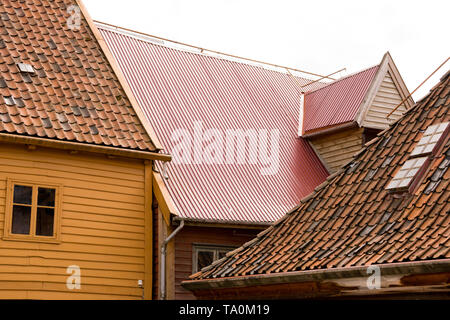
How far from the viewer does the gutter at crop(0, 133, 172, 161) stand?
12.7 meters

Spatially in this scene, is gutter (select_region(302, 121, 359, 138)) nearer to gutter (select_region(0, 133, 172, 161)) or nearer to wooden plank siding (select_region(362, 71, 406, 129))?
wooden plank siding (select_region(362, 71, 406, 129))

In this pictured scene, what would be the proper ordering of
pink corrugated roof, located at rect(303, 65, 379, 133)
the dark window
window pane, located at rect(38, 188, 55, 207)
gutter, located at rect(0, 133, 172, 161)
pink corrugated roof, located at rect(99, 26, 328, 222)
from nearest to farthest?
1. gutter, located at rect(0, 133, 172, 161)
2. the dark window
3. window pane, located at rect(38, 188, 55, 207)
4. pink corrugated roof, located at rect(99, 26, 328, 222)
5. pink corrugated roof, located at rect(303, 65, 379, 133)

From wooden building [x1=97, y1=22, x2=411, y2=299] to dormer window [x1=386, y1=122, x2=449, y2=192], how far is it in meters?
5.25

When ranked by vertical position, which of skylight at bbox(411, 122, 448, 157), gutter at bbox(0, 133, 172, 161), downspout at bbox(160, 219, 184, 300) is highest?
gutter at bbox(0, 133, 172, 161)

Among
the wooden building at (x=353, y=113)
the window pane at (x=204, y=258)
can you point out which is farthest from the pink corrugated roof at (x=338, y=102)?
the window pane at (x=204, y=258)

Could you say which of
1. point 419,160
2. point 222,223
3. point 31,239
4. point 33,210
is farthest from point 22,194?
point 419,160

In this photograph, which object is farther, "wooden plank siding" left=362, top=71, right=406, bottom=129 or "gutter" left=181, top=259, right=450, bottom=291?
"wooden plank siding" left=362, top=71, right=406, bottom=129

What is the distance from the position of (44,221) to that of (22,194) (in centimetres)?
68

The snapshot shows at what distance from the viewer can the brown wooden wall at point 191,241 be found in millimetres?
15570

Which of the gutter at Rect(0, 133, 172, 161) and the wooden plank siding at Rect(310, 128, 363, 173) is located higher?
the wooden plank siding at Rect(310, 128, 363, 173)

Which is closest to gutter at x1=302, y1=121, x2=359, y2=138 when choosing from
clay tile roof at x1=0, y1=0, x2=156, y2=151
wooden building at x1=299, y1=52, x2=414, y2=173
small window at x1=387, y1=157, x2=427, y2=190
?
wooden building at x1=299, y1=52, x2=414, y2=173

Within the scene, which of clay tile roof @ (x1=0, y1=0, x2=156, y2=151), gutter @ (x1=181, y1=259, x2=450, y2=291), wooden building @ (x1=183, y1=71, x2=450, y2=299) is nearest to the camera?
gutter @ (x1=181, y1=259, x2=450, y2=291)

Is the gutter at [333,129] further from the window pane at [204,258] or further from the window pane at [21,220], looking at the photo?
the window pane at [21,220]
